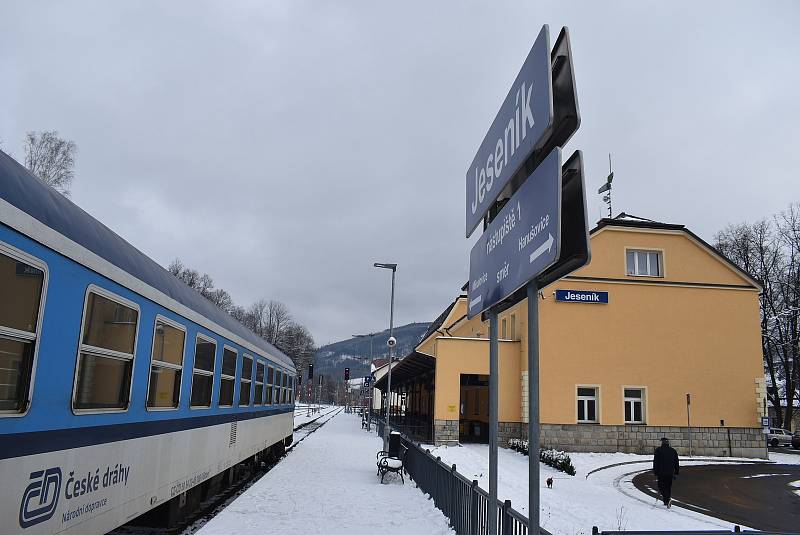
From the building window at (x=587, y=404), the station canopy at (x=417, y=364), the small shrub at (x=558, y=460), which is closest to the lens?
the small shrub at (x=558, y=460)

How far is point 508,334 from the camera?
29.0 metres

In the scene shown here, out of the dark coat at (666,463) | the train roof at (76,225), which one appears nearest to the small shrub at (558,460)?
the dark coat at (666,463)

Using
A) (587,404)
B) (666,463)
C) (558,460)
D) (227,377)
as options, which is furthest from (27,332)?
(587,404)

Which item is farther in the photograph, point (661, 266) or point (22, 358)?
point (661, 266)

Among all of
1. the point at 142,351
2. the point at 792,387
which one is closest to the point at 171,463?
the point at 142,351

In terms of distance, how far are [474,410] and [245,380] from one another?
26.0 meters

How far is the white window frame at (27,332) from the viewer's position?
12.7ft

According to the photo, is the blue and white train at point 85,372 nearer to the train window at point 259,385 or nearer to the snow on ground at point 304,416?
the train window at point 259,385

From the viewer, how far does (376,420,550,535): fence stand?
5.81 m

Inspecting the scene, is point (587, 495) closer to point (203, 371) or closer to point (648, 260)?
point (203, 371)

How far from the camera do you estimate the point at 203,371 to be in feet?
28.0

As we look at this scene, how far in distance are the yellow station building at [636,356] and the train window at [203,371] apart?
17803 millimetres

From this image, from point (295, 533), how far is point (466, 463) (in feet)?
41.5

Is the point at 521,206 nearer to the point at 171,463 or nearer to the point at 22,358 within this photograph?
the point at 22,358
